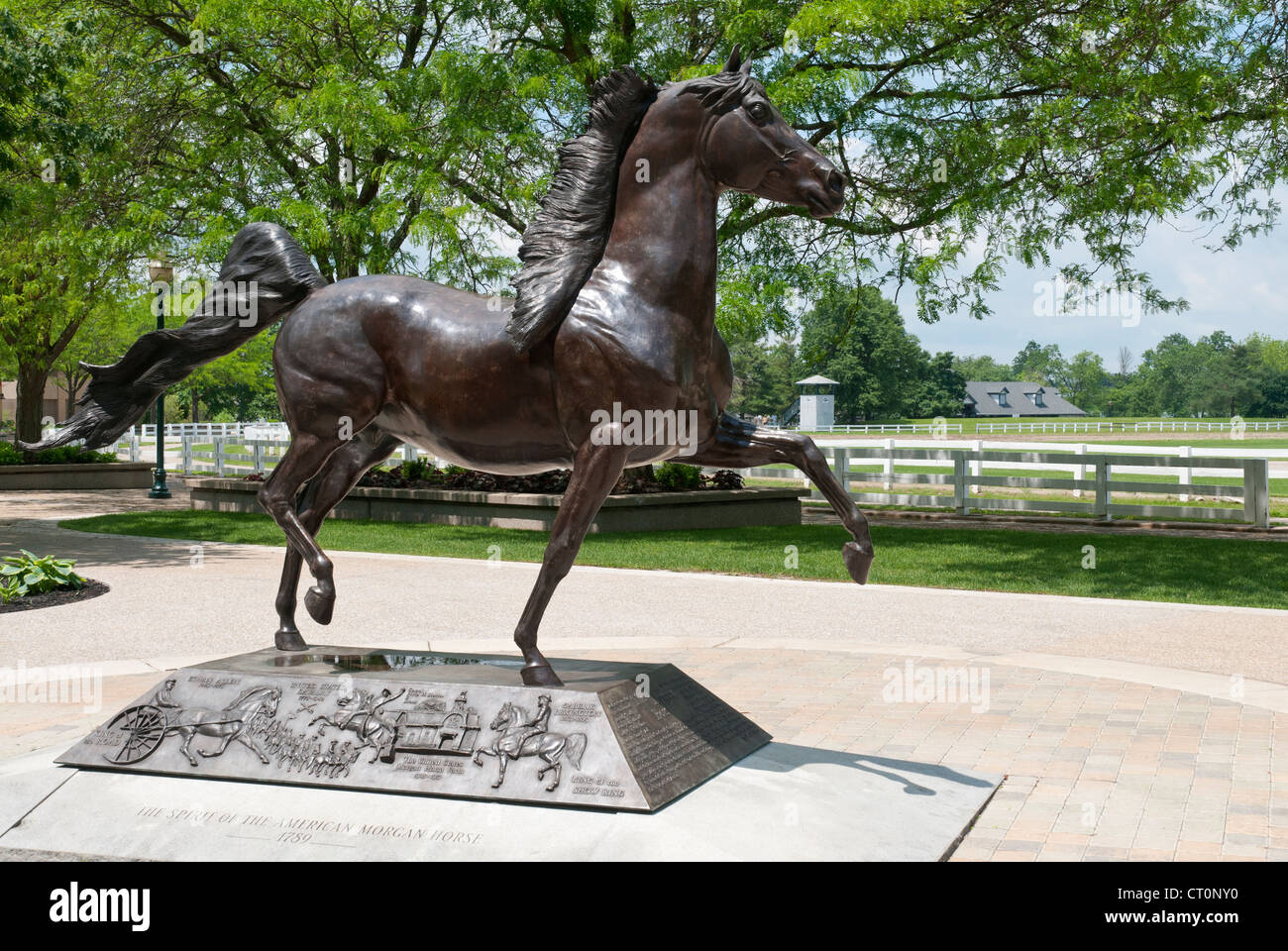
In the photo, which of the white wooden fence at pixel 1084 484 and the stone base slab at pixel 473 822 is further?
the white wooden fence at pixel 1084 484

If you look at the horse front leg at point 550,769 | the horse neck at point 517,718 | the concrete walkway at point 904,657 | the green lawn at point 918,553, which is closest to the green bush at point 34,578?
the concrete walkway at point 904,657

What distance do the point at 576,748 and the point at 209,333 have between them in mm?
2976

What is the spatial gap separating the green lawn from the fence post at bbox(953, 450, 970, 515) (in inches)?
91.0

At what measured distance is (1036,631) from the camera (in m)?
10.1

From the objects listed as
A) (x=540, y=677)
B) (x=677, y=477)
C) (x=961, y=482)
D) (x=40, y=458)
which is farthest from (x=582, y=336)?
(x=40, y=458)

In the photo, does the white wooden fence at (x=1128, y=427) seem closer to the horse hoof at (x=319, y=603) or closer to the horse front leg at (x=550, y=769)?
the horse hoof at (x=319, y=603)

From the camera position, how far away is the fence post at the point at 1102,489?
20188 millimetres

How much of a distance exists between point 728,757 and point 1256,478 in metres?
16.6

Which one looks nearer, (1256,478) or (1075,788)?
(1075,788)

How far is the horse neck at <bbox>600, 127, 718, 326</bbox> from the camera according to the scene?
506 cm

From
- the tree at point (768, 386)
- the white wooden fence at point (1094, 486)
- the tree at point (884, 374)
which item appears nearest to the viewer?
the white wooden fence at point (1094, 486)

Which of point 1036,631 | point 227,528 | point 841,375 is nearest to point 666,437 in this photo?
point 1036,631

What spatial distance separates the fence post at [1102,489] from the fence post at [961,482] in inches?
89.4

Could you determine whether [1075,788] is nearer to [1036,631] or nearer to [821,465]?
[821,465]
